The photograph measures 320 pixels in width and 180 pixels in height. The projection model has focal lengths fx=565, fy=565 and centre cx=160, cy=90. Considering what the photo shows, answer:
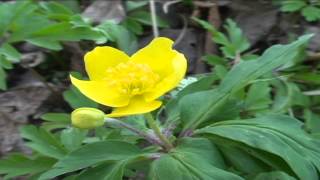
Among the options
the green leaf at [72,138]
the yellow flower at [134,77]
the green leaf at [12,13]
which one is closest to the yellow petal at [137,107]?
the yellow flower at [134,77]

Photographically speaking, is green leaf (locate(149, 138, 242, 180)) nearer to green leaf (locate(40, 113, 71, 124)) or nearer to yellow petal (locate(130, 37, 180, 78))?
yellow petal (locate(130, 37, 180, 78))

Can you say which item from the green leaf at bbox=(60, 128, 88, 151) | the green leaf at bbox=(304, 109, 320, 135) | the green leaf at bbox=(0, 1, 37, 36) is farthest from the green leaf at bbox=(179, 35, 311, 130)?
the green leaf at bbox=(0, 1, 37, 36)

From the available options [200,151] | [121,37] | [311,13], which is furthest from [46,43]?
[311,13]

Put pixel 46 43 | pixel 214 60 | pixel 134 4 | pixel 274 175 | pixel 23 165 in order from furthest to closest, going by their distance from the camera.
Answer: pixel 134 4, pixel 214 60, pixel 46 43, pixel 23 165, pixel 274 175

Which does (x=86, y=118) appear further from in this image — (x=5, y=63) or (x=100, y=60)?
(x=5, y=63)

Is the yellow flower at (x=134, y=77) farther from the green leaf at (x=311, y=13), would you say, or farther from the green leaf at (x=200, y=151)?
the green leaf at (x=311, y=13)

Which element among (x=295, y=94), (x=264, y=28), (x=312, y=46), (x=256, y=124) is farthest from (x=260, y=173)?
(x=264, y=28)
